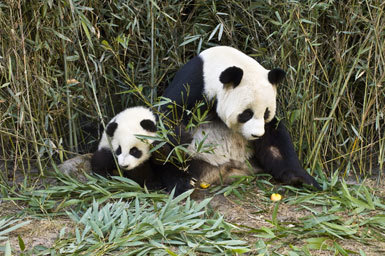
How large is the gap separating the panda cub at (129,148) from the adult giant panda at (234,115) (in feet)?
0.62

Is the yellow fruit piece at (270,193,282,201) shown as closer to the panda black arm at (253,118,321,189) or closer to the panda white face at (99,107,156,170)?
the panda black arm at (253,118,321,189)

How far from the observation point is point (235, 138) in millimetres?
3855

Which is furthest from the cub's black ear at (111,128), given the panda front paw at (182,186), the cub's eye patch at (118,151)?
the panda front paw at (182,186)

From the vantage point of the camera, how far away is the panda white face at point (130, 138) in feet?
11.6

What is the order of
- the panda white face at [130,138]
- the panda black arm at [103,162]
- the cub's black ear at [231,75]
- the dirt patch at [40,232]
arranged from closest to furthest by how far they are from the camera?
the dirt patch at [40,232], the cub's black ear at [231,75], the panda white face at [130,138], the panda black arm at [103,162]

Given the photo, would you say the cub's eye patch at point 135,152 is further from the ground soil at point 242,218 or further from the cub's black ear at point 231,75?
the cub's black ear at point 231,75

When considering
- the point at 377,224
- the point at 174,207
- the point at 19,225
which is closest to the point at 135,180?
the point at 174,207

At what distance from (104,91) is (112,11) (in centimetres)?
65

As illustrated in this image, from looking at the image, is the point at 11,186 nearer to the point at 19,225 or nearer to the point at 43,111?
the point at 43,111

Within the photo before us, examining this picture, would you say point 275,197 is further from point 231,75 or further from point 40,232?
point 40,232

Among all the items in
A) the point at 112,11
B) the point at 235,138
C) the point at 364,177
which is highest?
the point at 112,11

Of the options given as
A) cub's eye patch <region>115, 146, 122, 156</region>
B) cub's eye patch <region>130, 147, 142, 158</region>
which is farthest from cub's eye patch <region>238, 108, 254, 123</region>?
cub's eye patch <region>115, 146, 122, 156</region>

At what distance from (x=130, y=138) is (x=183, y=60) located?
1101 mm

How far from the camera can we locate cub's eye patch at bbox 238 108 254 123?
346 cm
